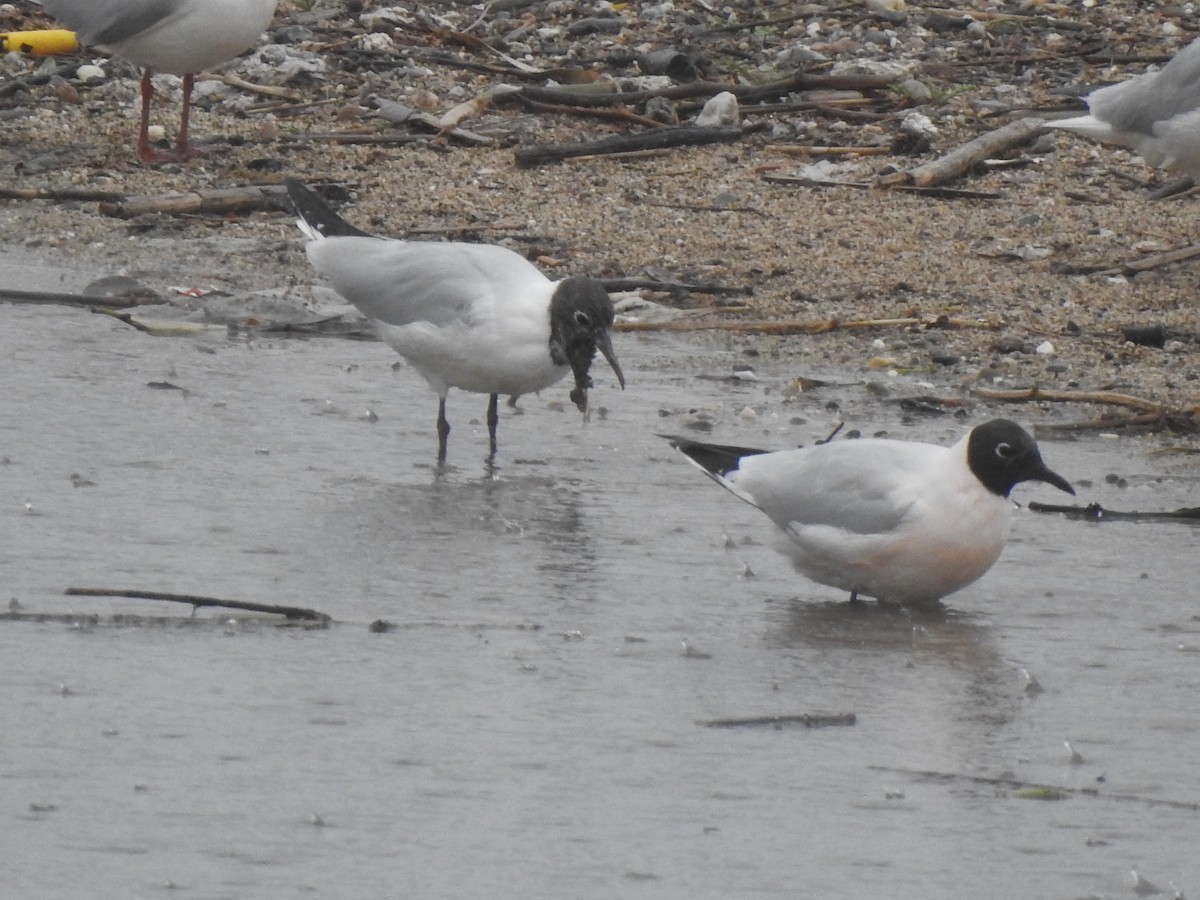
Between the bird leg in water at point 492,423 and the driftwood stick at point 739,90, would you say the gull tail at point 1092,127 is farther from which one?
the bird leg in water at point 492,423

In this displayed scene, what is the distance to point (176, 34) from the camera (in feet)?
35.3

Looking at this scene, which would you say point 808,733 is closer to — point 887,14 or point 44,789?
point 44,789

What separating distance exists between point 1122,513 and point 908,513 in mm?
1062

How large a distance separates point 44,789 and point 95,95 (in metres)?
8.74

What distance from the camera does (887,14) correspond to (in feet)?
39.4

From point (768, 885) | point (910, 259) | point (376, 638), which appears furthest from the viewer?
point (910, 259)

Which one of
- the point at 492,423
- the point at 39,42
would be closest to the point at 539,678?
the point at 492,423

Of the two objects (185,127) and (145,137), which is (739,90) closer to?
(185,127)

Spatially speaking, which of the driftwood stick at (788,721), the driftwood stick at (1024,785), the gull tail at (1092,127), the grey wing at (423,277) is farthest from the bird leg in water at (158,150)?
the driftwood stick at (1024,785)

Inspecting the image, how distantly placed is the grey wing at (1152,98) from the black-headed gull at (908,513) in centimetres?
461

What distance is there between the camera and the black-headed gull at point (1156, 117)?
932cm

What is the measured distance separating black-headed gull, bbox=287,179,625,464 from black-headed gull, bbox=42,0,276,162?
393 centimetres

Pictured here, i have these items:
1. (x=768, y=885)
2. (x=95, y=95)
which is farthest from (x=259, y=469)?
(x=95, y=95)

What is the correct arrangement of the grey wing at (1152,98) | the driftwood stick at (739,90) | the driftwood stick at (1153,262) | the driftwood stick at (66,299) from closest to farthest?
the driftwood stick at (66,299) → the driftwood stick at (1153,262) → the grey wing at (1152,98) → the driftwood stick at (739,90)
